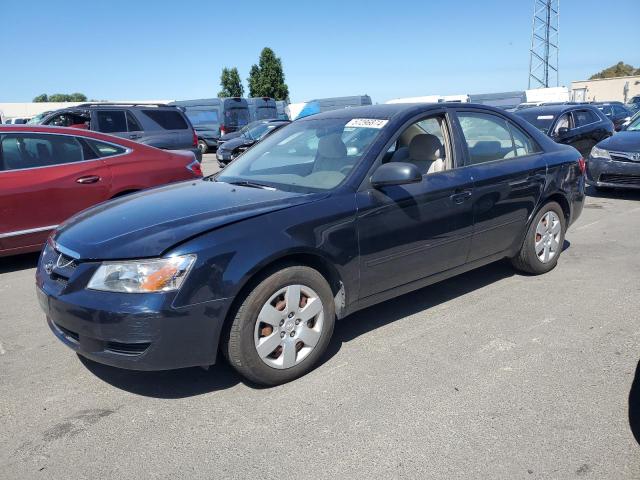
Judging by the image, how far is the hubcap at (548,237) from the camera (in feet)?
16.4

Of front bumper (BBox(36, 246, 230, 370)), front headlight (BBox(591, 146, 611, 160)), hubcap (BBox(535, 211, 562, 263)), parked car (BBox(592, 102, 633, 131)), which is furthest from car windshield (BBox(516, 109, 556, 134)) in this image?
parked car (BBox(592, 102, 633, 131))

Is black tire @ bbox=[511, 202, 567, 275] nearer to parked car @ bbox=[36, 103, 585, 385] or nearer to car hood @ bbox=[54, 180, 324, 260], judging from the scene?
parked car @ bbox=[36, 103, 585, 385]

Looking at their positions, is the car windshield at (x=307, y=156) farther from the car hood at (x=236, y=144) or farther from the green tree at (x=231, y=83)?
the green tree at (x=231, y=83)

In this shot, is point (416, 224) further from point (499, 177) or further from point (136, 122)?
point (136, 122)

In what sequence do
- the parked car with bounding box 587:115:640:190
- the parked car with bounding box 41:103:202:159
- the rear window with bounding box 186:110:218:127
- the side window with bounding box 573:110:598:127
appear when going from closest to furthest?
the parked car with bounding box 587:115:640:190, the side window with bounding box 573:110:598:127, the parked car with bounding box 41:103:202:159, the rear window with bounding box 186:110:218:127

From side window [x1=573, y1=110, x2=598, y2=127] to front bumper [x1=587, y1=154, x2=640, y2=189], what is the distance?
2280 millimetres

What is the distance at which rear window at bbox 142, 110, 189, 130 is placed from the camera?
12969 millimetres

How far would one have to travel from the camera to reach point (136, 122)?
12656 mm

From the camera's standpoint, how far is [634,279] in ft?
16.4

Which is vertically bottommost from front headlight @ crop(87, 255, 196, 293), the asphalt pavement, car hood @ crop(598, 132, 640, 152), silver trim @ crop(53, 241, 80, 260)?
the asphalt pavement

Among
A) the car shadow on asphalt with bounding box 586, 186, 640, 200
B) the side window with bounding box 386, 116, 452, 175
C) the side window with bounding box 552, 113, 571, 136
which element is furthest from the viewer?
the side window with bounding box 552, 113, 571, 136

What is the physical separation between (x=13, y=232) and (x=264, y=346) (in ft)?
12.1

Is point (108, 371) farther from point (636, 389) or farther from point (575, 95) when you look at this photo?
point (575, 95)

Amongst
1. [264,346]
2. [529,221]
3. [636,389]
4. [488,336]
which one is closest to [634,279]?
[529,221]
